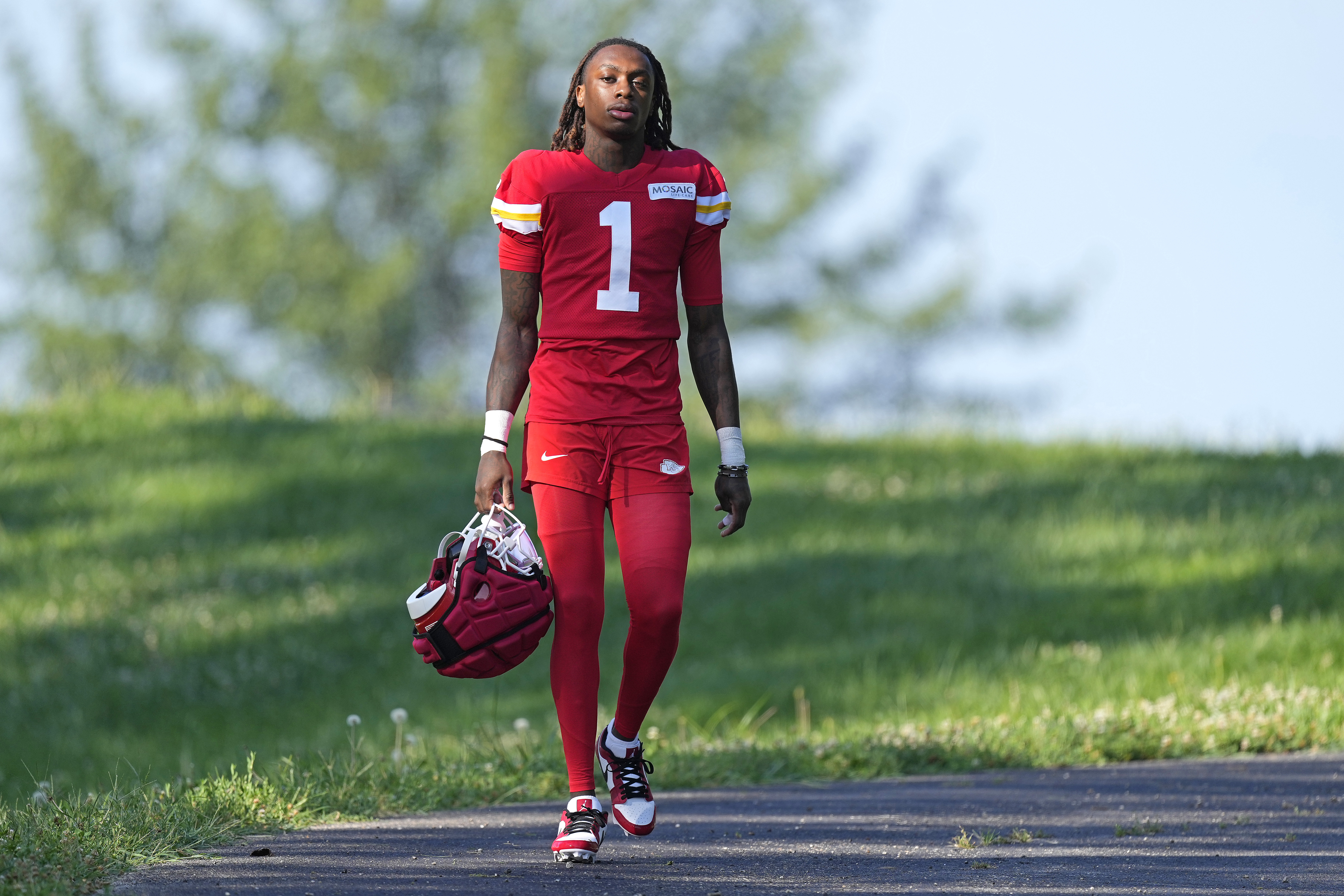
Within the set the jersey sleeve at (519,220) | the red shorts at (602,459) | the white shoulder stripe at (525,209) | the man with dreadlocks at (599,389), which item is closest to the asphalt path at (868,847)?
the man with dreadlocks at (599,389)

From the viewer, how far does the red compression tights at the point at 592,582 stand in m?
4.57

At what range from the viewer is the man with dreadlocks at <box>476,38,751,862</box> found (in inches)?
180

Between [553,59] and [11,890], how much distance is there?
A: 27524mm

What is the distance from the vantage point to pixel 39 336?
100 feet

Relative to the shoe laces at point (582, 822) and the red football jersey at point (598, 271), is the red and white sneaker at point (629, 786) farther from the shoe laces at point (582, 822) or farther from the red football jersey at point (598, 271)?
the red football jersey at point (598, 271)

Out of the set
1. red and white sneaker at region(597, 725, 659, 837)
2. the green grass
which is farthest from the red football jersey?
the green grass

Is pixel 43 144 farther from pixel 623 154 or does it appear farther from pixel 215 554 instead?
pixel 623 154

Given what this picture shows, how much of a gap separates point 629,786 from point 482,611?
791 mm

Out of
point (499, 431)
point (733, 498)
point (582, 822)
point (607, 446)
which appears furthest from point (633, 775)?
point (499, 431)

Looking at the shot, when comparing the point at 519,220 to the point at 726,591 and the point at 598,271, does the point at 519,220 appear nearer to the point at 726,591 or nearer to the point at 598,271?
the point at 598,271

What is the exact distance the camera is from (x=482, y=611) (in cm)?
442

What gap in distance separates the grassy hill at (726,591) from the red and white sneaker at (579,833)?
278 cm

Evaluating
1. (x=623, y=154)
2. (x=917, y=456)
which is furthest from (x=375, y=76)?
(x=623, y=154)

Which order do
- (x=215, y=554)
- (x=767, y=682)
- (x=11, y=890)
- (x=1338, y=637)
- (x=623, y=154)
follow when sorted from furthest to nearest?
(x=215, y=554) → (x=767, y=682) → (x=1338, y=637) → (x=623, y=154) → (x=11, y=890)
